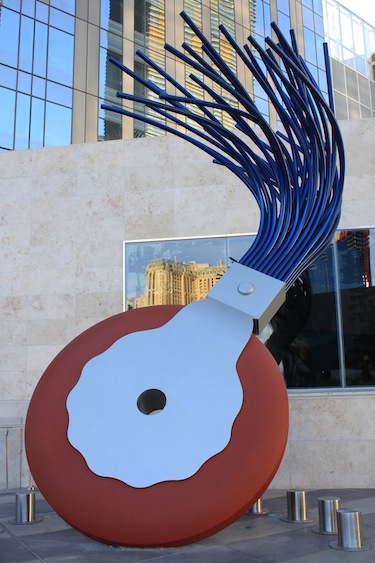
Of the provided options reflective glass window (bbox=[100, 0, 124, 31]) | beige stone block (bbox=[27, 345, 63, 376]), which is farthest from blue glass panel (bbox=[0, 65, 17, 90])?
beige stone block (bbox=[27, 345, 63, 376])

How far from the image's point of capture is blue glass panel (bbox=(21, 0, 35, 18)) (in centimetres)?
2428

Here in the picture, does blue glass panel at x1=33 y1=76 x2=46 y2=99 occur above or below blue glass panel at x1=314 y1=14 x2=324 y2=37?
below

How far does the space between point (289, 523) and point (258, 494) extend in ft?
4.87

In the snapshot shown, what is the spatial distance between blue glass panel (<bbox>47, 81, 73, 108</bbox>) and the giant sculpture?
20886 millimetres

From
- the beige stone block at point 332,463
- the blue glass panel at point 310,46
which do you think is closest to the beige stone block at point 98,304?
the beige stone block at point 332,463

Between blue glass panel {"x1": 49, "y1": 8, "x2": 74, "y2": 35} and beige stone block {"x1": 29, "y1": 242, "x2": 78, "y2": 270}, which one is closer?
beige stone block {"x1": 29, "y1": 242, "x2": 78, "y2": 270}

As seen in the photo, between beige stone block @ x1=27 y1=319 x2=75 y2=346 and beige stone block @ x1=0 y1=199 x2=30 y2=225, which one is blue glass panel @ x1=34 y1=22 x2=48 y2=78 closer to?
beige stone block @ x1=0 y1=199 x2=30 y2=225

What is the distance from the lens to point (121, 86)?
1043 inches

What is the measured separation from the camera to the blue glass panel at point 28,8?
24.3 m

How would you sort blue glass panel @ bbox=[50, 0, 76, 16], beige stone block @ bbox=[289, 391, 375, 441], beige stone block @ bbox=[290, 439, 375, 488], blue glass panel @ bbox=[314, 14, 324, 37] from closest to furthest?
beige stone block @ bbox=[290, 439, 375, 488]
beige stone block @ bbox=[289, 391, 375, 441]
blue glass panel @ bbox=[50, 0, 76, 16]
blue glass panel @ bbox=[314, 14, 324, 37]

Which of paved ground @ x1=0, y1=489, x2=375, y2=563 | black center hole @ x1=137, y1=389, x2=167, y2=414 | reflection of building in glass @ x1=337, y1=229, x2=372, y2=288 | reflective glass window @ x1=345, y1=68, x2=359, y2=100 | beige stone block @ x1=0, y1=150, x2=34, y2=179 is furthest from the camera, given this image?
reflective glass window @ x1=345, y1=68, x2=359, y2=100

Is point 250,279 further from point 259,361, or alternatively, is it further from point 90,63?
point 90,63

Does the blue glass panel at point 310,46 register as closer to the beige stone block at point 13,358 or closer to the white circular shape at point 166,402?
the beige stone block at point 13,358

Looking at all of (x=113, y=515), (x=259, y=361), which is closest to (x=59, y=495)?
(x=113, y=515)
